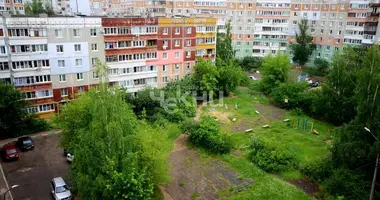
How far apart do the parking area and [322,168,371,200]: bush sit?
71.0 ft

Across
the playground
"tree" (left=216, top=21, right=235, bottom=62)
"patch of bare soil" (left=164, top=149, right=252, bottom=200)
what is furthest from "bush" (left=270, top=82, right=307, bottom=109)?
"patch of bare soil" (left=164, top=149, right=252, bottom=200)

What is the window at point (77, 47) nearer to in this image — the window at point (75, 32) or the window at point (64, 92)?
the window at point (75, 32)

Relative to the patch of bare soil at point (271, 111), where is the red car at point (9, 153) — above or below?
below

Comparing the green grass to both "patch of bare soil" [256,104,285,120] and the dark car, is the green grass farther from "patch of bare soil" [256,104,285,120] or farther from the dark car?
the dark car

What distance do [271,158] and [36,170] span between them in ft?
70.9

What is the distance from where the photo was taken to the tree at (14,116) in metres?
33.3

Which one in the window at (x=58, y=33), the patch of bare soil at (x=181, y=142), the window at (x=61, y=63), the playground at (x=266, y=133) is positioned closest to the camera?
the playground at (x=266, y=133)

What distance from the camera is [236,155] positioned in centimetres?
3166

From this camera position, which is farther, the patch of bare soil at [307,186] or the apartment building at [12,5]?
the apartment building at [12,5]

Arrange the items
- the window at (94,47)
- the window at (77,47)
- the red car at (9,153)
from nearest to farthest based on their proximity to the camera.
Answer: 1. the red car at (9,153)
2. the window at (77,47)
3. the window at (94,47)

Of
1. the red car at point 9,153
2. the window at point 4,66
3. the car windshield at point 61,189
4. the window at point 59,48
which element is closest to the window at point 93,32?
the window at point 59,48

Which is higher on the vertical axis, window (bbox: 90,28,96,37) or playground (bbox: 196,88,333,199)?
window (bbox: 90,28,96,37)

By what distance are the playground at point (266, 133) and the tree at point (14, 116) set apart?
2165 centimetres

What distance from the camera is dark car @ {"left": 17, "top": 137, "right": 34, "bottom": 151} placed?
1291 inches
